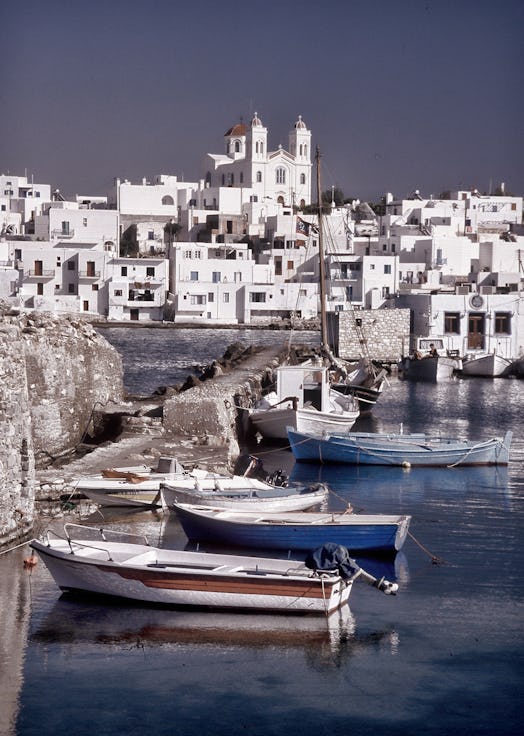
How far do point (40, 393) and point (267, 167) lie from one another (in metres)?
88.5

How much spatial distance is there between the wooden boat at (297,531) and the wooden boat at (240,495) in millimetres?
605

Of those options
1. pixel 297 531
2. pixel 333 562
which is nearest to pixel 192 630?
pixel 333 562

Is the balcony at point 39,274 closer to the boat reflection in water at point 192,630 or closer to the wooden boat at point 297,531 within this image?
the wooden boat at point 297,531

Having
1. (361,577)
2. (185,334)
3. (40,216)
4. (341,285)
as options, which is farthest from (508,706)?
(40,216)

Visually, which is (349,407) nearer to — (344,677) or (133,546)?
(133,546)

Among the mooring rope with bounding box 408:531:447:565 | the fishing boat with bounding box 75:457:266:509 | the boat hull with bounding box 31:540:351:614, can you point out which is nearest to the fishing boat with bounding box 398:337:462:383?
the fishing boat with bounding box 75:457:266:509

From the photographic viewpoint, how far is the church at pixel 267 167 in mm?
103812

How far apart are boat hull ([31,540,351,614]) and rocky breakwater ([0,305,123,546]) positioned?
106cm

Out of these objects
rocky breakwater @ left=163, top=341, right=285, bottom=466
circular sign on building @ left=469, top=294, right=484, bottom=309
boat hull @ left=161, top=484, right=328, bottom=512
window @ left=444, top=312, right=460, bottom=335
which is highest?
circular sign on building @ left=469, top=294, right=484, bottom=309

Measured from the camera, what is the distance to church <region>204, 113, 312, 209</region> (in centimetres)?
10381

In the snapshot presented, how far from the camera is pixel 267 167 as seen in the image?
104m

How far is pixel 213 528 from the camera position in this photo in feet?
42.4

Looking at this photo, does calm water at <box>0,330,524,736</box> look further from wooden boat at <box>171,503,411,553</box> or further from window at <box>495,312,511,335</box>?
window at <box>495,312,511,335</box>

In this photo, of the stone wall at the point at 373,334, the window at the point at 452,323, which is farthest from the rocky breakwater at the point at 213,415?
the window at the point at 452,323
